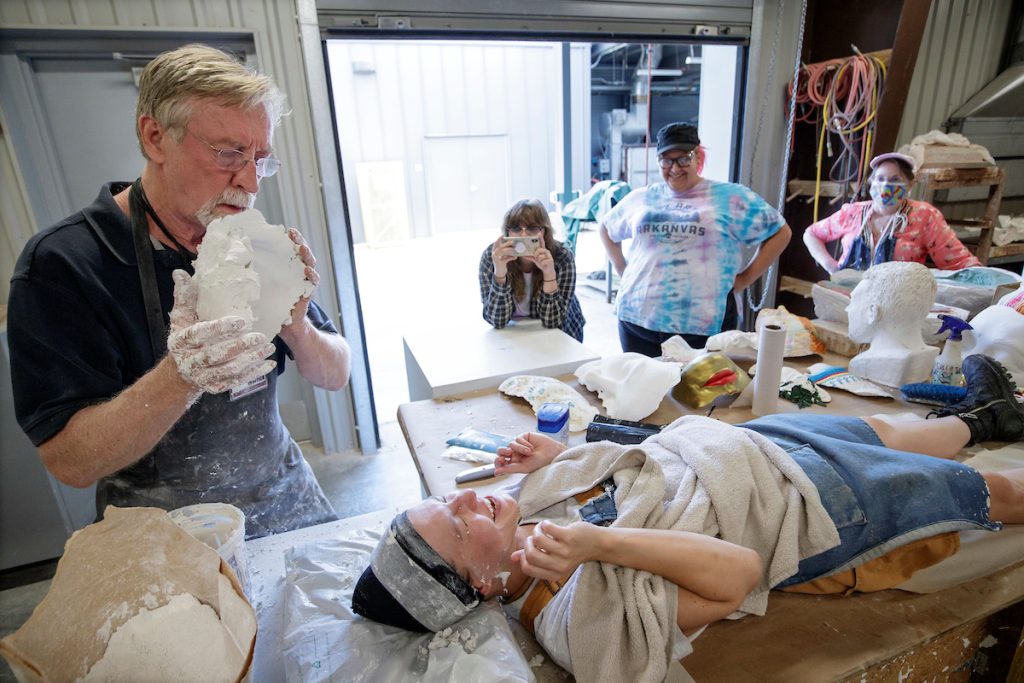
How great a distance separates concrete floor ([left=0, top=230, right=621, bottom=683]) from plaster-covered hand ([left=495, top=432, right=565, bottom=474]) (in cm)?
180

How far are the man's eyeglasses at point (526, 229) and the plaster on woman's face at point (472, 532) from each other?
1.59 meters

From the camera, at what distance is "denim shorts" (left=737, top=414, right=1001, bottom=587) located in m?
1.31

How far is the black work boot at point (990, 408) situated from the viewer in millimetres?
1721

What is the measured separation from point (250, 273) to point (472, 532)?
2.68 feet

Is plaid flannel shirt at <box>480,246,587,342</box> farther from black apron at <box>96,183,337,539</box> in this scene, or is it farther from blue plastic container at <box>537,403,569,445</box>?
black apron at <box>96,183,337,539</box>

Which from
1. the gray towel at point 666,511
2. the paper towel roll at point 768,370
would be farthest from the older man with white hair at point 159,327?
the paper towel roll at point 768,370

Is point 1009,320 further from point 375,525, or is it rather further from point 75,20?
point 75,20

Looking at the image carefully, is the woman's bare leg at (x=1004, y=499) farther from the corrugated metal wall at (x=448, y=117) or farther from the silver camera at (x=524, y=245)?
the corrugated metal wall at (x=448, y=117)

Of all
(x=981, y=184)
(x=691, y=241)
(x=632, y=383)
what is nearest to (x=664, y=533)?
(x=632, y=383)

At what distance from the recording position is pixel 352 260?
3.34 meters

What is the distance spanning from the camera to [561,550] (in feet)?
3.77

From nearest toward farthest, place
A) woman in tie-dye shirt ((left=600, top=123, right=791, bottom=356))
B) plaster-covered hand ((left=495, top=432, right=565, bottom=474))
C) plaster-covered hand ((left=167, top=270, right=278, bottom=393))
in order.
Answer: plaster-covered hand ((left=167, top=270, right=278, bottom=393)) < plaster-covered hand ((left=495, top=432, right=565, bottom=474)) < woman in tie-dye shirt ((left=600, top=123, right=791, bottom=356))

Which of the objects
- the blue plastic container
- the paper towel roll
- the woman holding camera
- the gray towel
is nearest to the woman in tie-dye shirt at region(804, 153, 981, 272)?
the paper towel roll

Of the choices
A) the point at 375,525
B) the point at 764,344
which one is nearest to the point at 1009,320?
the point at 764,344
